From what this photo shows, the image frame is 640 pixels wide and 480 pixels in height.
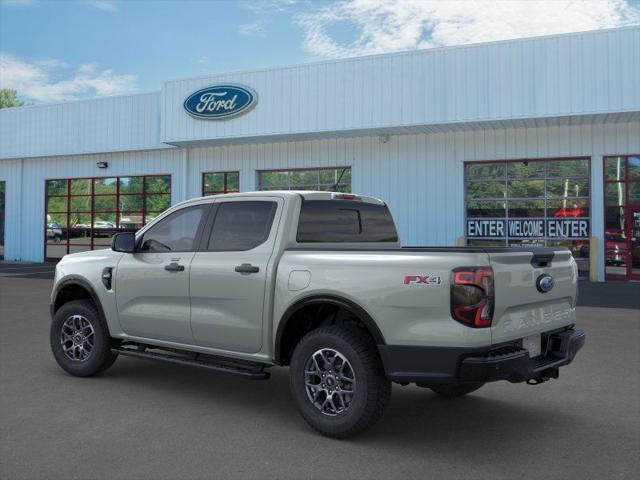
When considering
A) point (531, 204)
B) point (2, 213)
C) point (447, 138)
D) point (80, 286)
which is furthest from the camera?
point (2, 213)

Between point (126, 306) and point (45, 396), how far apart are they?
1.04 metres

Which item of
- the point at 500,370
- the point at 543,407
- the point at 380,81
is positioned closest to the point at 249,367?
the point at 500,370

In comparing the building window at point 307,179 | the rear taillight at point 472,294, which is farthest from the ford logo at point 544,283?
the building window at point 307,179

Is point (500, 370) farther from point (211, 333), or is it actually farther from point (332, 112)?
point (332, 112)

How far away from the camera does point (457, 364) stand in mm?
4125

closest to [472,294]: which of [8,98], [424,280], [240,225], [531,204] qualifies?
[424,280]

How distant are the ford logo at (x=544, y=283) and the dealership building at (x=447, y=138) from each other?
1088 cm

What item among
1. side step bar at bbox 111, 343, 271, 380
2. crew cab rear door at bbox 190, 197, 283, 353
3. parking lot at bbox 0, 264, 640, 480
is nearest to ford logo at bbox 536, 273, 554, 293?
parking lot at bbox 0, 264, 640, 480

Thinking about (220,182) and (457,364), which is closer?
(457,364)

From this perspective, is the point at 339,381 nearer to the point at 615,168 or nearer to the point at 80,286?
the point at 80,286

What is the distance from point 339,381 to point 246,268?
3.93ft

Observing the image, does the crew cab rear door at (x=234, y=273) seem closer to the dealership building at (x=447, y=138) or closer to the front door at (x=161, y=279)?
the front door at (x=161, y=279)

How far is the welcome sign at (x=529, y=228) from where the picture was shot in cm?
1820

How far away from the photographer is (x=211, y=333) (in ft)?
17.7
